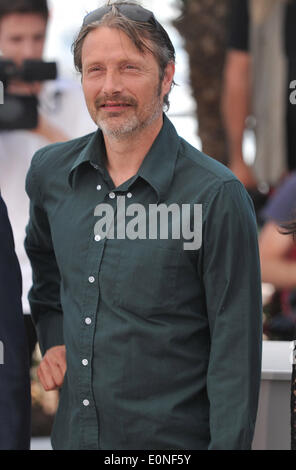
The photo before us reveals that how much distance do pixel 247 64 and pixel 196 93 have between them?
0.84 m

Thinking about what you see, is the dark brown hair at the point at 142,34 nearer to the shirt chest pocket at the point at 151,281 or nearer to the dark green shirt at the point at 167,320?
the dark green shirt at the point at 167,320

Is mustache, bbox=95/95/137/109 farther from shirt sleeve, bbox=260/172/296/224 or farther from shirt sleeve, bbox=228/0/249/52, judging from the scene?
shirt sleeve, bbox=228/0/249/52

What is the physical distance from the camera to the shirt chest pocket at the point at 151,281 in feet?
7.07

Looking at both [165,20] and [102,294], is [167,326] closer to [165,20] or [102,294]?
[102,294]

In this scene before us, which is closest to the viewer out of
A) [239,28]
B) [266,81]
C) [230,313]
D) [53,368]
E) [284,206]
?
[230,313]

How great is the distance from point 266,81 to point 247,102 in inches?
10.3

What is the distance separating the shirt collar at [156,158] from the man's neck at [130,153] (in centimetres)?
2

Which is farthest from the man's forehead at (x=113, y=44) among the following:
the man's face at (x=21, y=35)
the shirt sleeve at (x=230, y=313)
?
the man's face at (x=21, y=35)

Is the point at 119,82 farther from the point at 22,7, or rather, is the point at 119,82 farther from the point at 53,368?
the point at 22,7

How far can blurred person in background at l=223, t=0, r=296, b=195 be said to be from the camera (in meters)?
5.41

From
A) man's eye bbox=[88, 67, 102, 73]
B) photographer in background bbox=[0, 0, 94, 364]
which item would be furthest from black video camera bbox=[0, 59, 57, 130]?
man's eye bbox=[88, 67, 102, 73]

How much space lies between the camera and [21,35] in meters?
3.88

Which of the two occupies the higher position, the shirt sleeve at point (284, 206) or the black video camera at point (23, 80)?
the black video camera at point (23, 80)

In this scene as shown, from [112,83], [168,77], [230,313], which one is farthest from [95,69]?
[230,313]
